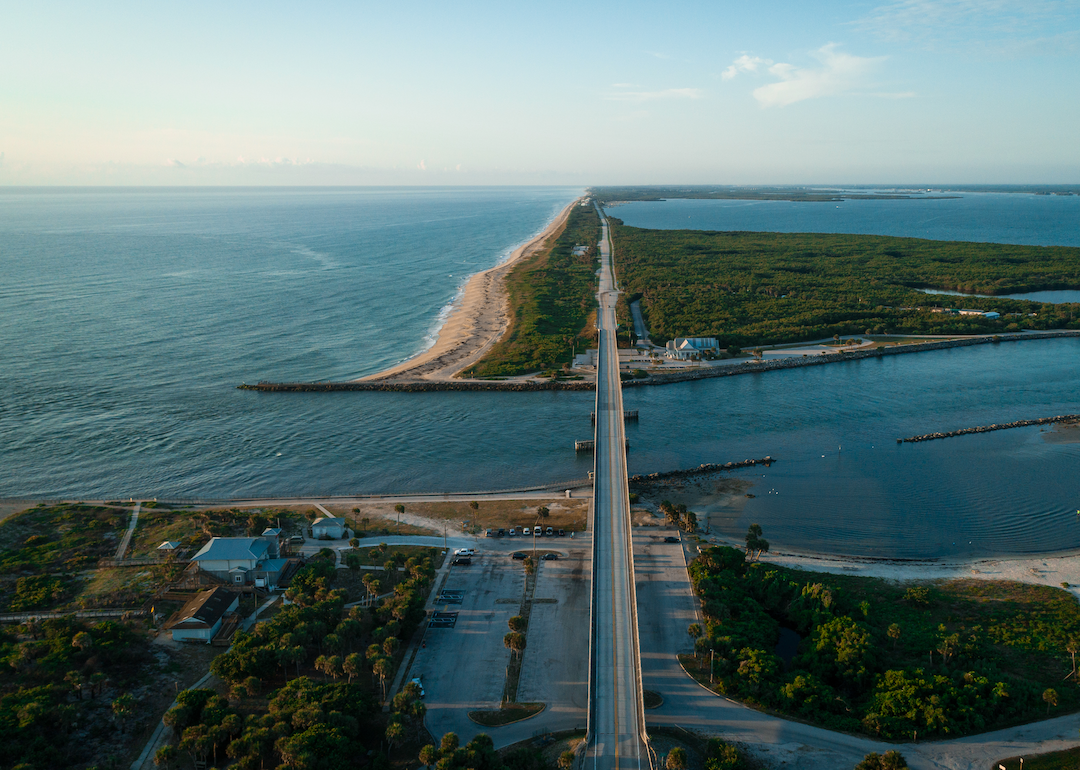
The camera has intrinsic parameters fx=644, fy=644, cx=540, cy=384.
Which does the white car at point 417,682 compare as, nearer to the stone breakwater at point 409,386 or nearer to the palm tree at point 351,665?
the palm tree at point 351,665

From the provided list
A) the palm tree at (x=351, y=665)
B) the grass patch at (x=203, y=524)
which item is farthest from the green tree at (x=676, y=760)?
the grass patch at (x=203, y=524)

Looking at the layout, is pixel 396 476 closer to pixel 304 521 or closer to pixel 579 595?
pixel 304 521

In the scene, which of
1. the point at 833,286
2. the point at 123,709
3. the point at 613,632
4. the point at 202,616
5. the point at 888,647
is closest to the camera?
the point at 123,709

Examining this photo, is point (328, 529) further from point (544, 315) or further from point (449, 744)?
point (544, 315)

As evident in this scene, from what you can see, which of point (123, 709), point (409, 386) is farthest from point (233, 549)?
point (409, 386)

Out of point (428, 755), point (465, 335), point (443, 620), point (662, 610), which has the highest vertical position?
point (465, 335)

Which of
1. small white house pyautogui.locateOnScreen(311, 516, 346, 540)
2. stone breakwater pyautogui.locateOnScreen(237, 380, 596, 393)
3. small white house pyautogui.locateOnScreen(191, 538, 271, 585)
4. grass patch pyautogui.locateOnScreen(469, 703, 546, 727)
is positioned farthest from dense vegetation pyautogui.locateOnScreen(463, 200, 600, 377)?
grass patch pyautogui.locateOnScreen(469, 703, 546, 727)

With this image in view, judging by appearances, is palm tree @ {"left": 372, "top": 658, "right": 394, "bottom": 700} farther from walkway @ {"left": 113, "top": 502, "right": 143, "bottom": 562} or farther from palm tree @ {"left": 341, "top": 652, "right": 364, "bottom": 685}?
walkway @ {"left": 113, "top": 502, "right": 143, "bottom": 562}
